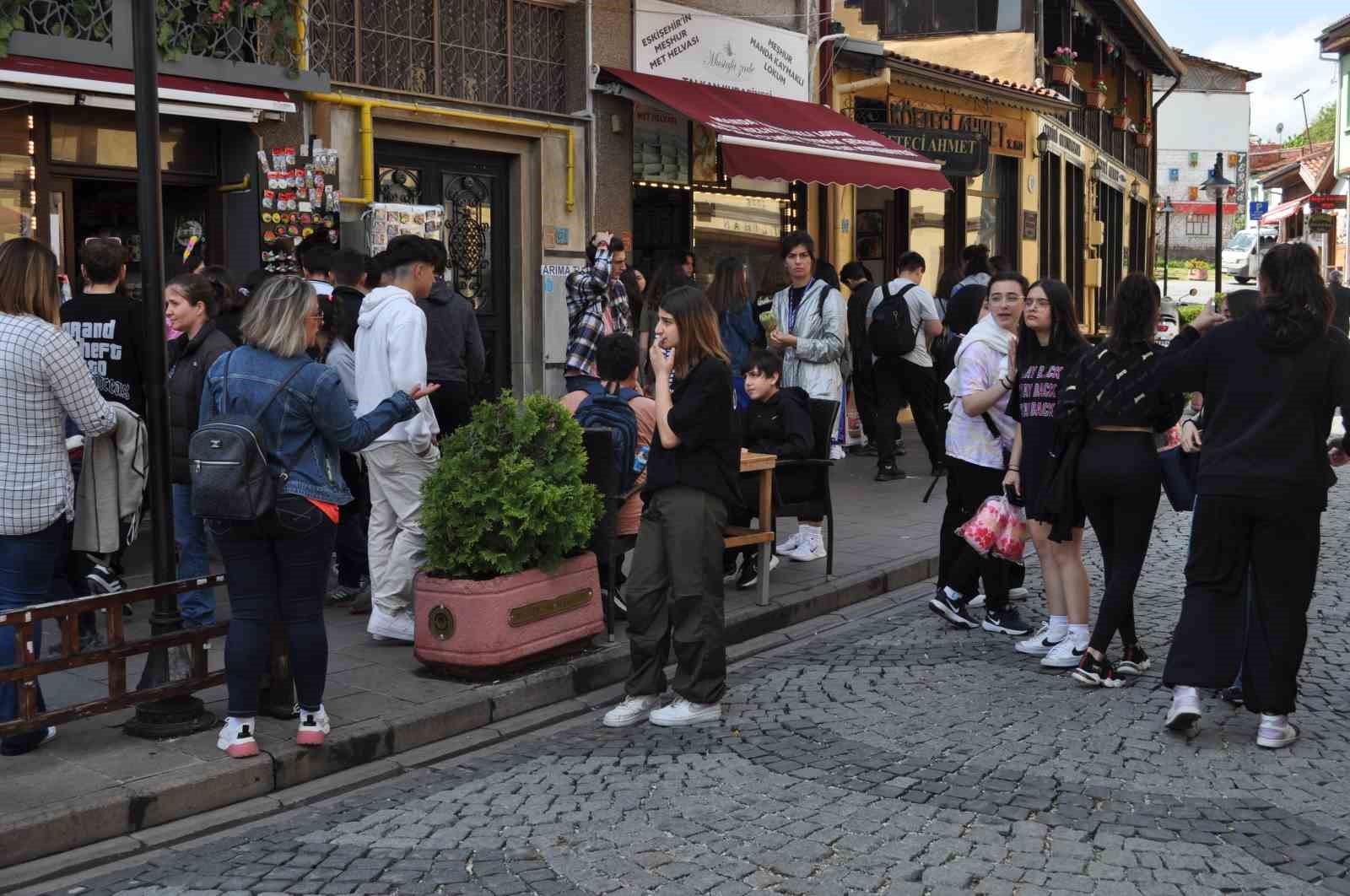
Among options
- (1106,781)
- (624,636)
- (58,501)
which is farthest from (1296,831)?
(58,501)

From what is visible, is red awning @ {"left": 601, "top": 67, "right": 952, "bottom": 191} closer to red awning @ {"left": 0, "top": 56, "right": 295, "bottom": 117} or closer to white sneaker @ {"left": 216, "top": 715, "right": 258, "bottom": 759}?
red awning @ {"left": 0, "top": 56, "right": 295, "bottom": 117}

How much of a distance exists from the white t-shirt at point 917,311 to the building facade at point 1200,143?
65.4 m

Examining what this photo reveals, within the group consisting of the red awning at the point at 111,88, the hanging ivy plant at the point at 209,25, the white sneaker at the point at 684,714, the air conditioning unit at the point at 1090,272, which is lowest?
the white sneaker at the point at 684,714

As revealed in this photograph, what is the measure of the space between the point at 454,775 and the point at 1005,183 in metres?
18.6

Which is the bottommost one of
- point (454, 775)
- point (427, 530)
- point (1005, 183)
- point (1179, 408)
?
point (454, 775)

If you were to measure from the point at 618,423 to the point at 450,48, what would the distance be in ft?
20.0

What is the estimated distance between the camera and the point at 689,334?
19.4 feet

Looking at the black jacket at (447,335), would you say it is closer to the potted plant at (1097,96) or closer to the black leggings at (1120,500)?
the black leggings at (1120,500)

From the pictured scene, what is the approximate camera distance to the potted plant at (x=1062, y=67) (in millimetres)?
24219

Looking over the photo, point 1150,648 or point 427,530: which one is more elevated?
point 427,530

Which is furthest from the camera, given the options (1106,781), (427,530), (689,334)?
(427,530)

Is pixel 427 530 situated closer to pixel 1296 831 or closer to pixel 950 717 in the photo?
pixel 950 717

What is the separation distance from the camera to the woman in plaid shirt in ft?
17.4

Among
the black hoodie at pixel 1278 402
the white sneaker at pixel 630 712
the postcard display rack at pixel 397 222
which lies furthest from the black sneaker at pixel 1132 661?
the postcard display rack at pixel 397 222
